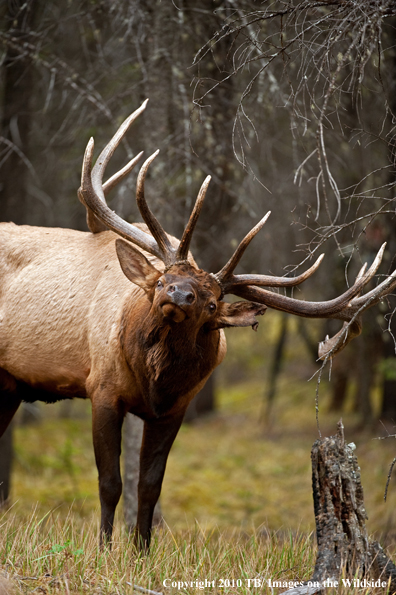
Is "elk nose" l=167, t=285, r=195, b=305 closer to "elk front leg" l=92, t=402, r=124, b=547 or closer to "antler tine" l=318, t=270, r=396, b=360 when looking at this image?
"antler tine" l=318, t=270, r=396, b=360

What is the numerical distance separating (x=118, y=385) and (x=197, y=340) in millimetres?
654

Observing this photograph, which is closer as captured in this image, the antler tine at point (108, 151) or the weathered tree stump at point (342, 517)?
the weathered tree stump at point (342, 517)

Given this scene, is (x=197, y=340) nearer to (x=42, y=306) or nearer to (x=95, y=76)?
(x=42, y=306)

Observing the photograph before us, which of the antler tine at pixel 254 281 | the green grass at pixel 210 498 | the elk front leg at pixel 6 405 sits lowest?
the green grass at pixel 210 498

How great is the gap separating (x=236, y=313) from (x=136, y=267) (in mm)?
704

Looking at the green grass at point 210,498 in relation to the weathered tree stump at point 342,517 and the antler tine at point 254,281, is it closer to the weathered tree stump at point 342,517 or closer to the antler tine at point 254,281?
the weathered tree stump at point 342,517

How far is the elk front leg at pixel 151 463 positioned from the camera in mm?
4586

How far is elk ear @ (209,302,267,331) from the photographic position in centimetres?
411

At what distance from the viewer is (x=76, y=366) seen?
4.73 metres

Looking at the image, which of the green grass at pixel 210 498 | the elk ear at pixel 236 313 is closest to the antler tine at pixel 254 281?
the elk ear at pixel 236 313

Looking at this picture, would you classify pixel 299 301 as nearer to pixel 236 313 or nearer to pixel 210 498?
pixel 236 313

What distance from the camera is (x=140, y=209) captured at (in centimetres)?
412

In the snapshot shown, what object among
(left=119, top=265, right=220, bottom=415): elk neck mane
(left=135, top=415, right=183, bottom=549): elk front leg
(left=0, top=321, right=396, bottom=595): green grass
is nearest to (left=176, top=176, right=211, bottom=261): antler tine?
(left=119, top=265, right=220, bottom=415): elk neck mane

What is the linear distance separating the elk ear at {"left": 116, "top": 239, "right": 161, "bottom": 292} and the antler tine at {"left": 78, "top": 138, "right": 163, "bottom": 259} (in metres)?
0.16
